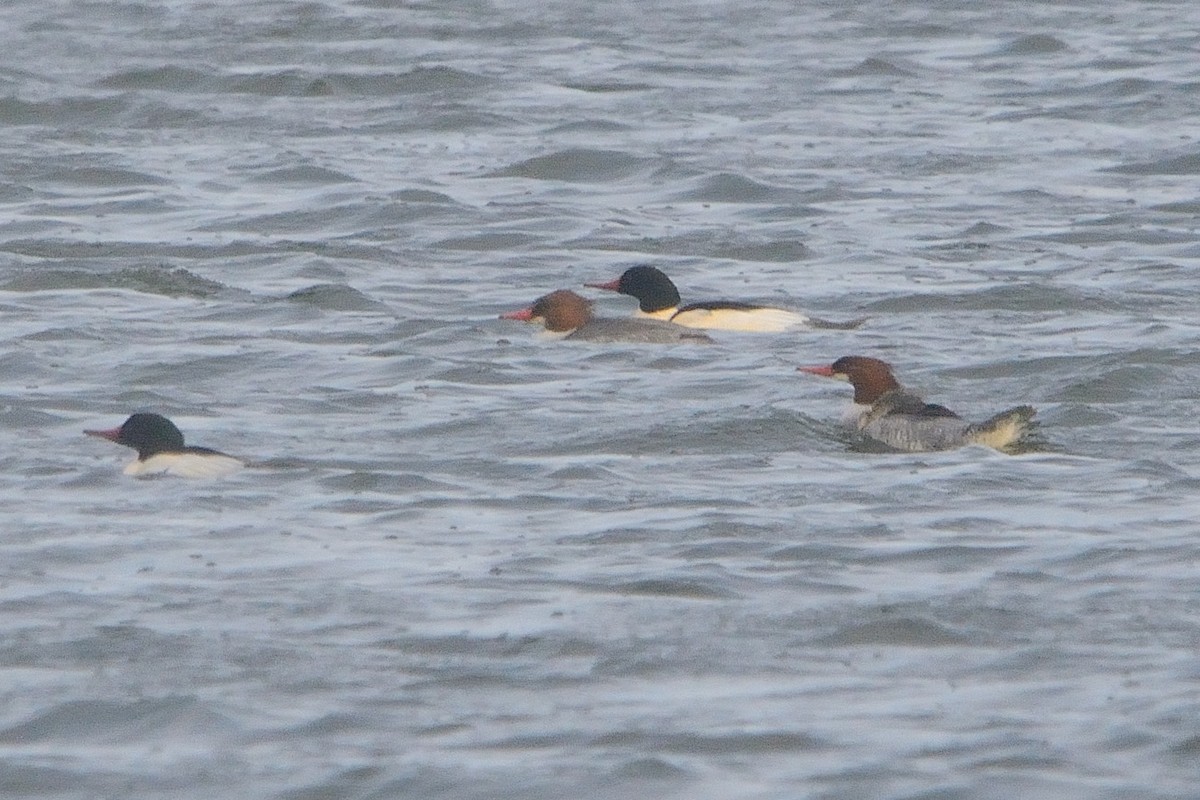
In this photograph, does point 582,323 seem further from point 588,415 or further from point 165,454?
point 165,454

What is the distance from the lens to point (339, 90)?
24438 millimetres

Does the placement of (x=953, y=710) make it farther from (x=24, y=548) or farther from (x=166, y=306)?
(x=166, y=306)

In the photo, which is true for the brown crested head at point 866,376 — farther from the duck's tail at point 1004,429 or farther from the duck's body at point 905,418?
the duck's tail at point 1004,429

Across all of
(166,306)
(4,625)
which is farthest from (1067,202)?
(4,625)

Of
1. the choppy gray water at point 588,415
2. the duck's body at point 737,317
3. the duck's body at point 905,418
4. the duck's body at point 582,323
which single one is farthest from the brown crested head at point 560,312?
the duck's body at point 905,418

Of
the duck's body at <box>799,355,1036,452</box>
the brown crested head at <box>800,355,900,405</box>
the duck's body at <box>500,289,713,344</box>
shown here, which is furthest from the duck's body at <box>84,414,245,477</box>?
the duck's body at <box>500,289,713,344</box>

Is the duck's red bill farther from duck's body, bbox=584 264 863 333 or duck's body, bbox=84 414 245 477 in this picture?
duck's body, bbox=584 264 863 333

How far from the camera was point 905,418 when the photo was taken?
12.2 m

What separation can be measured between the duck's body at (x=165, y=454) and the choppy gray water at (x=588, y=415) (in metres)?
0.10

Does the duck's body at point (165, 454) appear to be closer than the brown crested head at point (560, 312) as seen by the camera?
Yes

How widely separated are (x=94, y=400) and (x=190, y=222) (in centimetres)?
571

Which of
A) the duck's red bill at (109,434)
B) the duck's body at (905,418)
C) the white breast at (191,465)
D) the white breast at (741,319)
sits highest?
the duck's red bill at (109,434)

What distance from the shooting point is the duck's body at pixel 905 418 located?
11617 millimetres

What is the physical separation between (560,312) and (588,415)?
2419 millimetres
